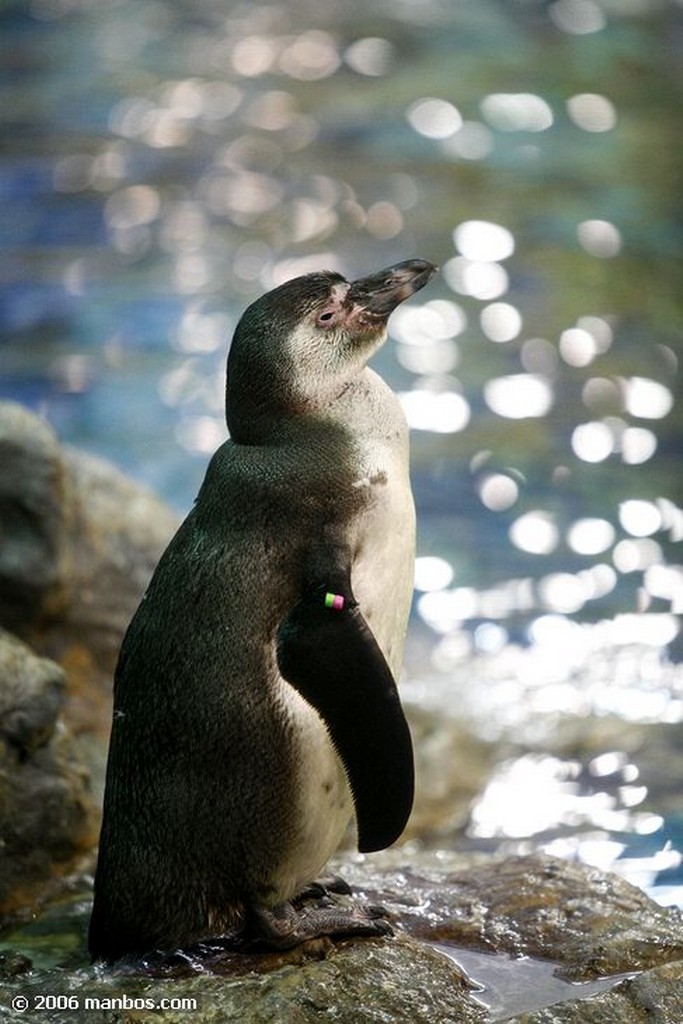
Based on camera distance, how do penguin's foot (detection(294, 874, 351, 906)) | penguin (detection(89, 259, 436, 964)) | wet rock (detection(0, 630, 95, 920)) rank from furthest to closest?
wet rock (detection(0, 630, 95, 920)) → penguin's foot (detection(294, 874, 351, 906)) → penguin (detection(89, 259, 436, 964))

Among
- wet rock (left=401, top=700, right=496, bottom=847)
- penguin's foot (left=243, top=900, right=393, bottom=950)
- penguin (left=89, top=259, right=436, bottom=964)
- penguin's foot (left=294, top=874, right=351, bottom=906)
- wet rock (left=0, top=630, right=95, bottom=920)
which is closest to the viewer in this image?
penguin (left=89, top=259, right=436, bottom=964)

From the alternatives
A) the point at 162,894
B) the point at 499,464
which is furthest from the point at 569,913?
the point at 499,464

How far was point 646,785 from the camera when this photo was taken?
6695 millimetres

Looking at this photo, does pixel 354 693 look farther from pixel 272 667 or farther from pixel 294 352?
pixel 294 352

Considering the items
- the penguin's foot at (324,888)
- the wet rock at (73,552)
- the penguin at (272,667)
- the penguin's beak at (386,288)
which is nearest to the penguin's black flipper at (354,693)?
the penguin at (272,667)

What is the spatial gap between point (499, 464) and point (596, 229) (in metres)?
3.06

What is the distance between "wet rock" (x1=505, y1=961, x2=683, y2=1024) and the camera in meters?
3.50

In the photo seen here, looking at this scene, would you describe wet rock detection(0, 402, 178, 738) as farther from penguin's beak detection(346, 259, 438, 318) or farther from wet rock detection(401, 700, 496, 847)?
penguin's beak detection(346, 259, 438, 318)

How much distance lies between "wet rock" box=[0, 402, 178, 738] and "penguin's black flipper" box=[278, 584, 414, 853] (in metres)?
2.20

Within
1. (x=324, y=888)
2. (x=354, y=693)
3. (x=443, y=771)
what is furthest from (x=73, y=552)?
(x=354, y=693)

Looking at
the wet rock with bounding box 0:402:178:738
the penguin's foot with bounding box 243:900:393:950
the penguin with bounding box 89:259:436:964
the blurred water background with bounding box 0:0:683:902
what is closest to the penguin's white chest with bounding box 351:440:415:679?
the penguin with bounding box 89:259:436:964

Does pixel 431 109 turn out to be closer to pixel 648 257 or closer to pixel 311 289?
pixel 648 257

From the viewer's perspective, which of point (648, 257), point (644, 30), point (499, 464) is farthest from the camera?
point (644, 30)

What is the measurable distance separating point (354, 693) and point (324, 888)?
27.8 inches
